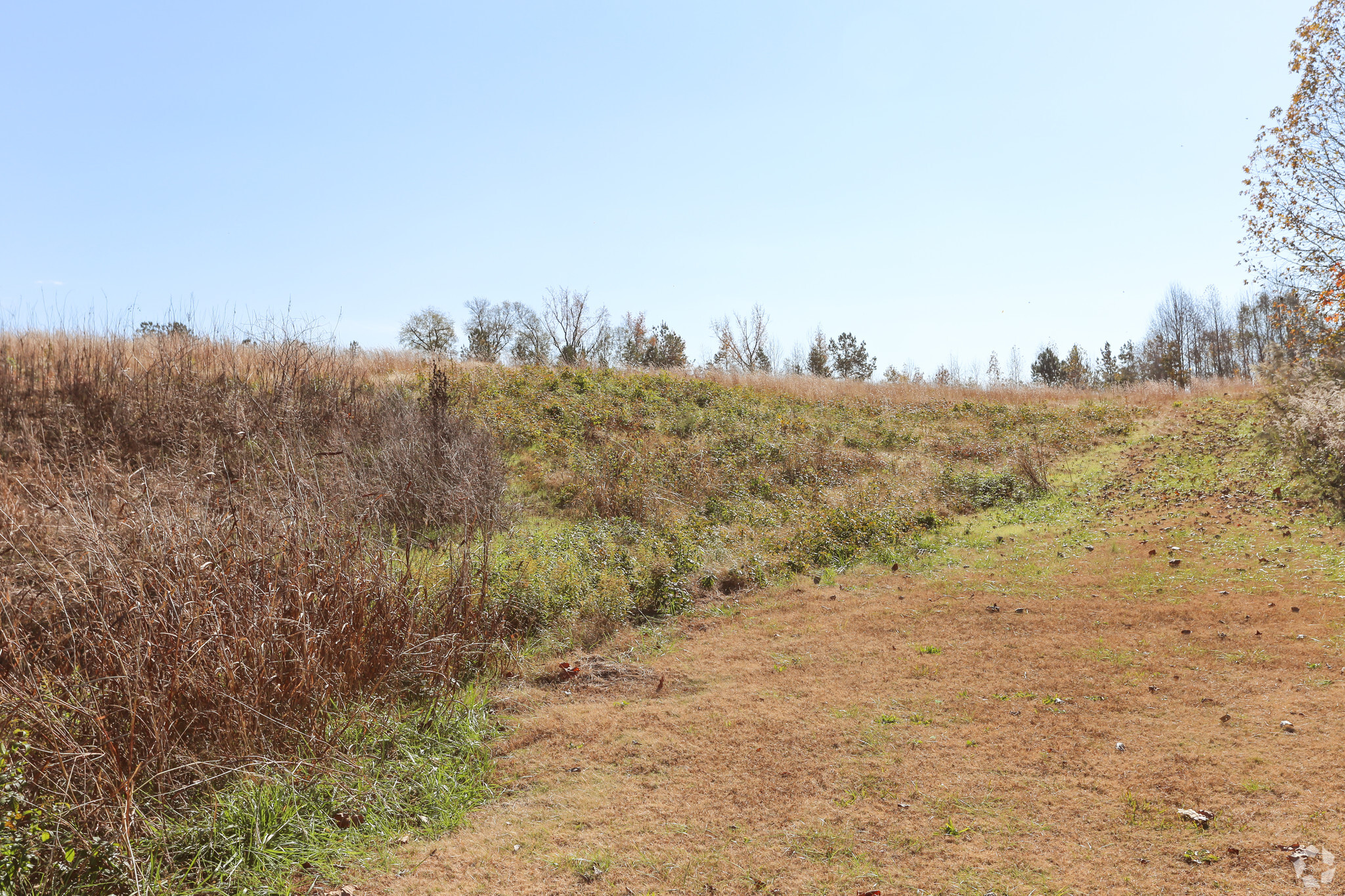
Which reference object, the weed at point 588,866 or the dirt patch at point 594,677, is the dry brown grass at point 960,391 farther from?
the weed at point 588,866

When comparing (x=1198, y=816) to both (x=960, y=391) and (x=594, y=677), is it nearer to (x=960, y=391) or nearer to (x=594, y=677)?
(x=594, y=677)

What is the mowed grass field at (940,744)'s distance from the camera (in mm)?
3406

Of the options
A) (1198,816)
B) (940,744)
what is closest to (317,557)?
(940,744)

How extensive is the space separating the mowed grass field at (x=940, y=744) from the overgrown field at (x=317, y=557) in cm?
60

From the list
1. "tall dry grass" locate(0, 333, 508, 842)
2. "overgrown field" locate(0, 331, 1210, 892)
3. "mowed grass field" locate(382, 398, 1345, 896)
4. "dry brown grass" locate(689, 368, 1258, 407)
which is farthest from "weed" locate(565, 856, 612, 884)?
"dry brown grass" locate(689, 368, 1258, 407)

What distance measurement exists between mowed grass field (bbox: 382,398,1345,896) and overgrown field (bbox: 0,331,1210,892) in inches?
23.8

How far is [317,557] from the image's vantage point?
504 cm

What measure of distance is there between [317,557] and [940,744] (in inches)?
178

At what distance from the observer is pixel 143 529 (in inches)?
162

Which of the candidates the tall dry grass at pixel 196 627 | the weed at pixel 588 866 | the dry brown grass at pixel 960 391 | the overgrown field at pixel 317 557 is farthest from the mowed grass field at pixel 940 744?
the dry brown grass at pixel 960 391

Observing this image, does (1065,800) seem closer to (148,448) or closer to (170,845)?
(170,845)

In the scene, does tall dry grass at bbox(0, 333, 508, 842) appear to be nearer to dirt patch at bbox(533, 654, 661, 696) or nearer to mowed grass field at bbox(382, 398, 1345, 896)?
dirt patch at bbox(533, 654, 661, 696)

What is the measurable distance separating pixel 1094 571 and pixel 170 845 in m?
9.81

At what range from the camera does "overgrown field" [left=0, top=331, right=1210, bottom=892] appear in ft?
11.0
